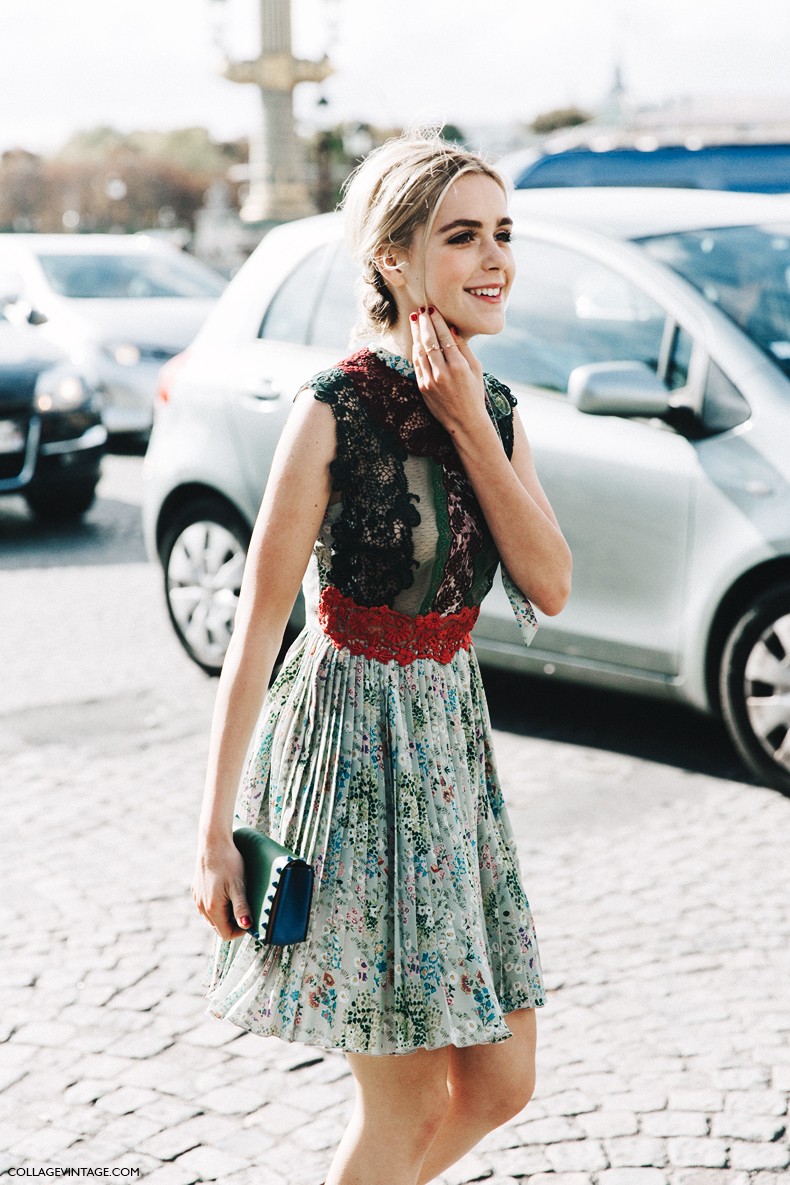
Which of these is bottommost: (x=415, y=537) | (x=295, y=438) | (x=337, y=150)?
(x=337, y=150)

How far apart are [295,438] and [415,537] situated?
22 centimetres

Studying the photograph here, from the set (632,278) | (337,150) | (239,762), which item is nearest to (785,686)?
(632,278)

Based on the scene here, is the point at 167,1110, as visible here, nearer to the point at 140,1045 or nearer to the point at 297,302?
the point at 140,1045

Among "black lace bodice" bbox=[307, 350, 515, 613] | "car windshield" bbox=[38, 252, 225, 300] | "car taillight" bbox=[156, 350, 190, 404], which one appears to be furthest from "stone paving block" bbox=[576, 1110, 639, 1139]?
"car windshield" bbox=[38, 252, 225, 300]

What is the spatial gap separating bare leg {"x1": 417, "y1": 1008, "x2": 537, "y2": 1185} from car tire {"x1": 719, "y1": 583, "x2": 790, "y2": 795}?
2424 millimetres

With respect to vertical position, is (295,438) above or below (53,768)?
above

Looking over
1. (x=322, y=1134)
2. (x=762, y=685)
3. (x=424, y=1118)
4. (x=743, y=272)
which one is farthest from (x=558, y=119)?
(x=424, y=1118)

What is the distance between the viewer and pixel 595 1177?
107 inches

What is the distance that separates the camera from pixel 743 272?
4996 mm

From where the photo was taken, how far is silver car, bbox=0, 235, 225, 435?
11734mm

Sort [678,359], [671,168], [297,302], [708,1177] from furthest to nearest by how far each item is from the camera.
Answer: [671,168], [297,302], [678,359], [708,1177]

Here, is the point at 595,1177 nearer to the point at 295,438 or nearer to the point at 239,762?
the point at 239,762

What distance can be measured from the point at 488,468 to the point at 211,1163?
4.89ft

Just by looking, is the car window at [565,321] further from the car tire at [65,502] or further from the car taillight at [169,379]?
the car tire at [65,502]
